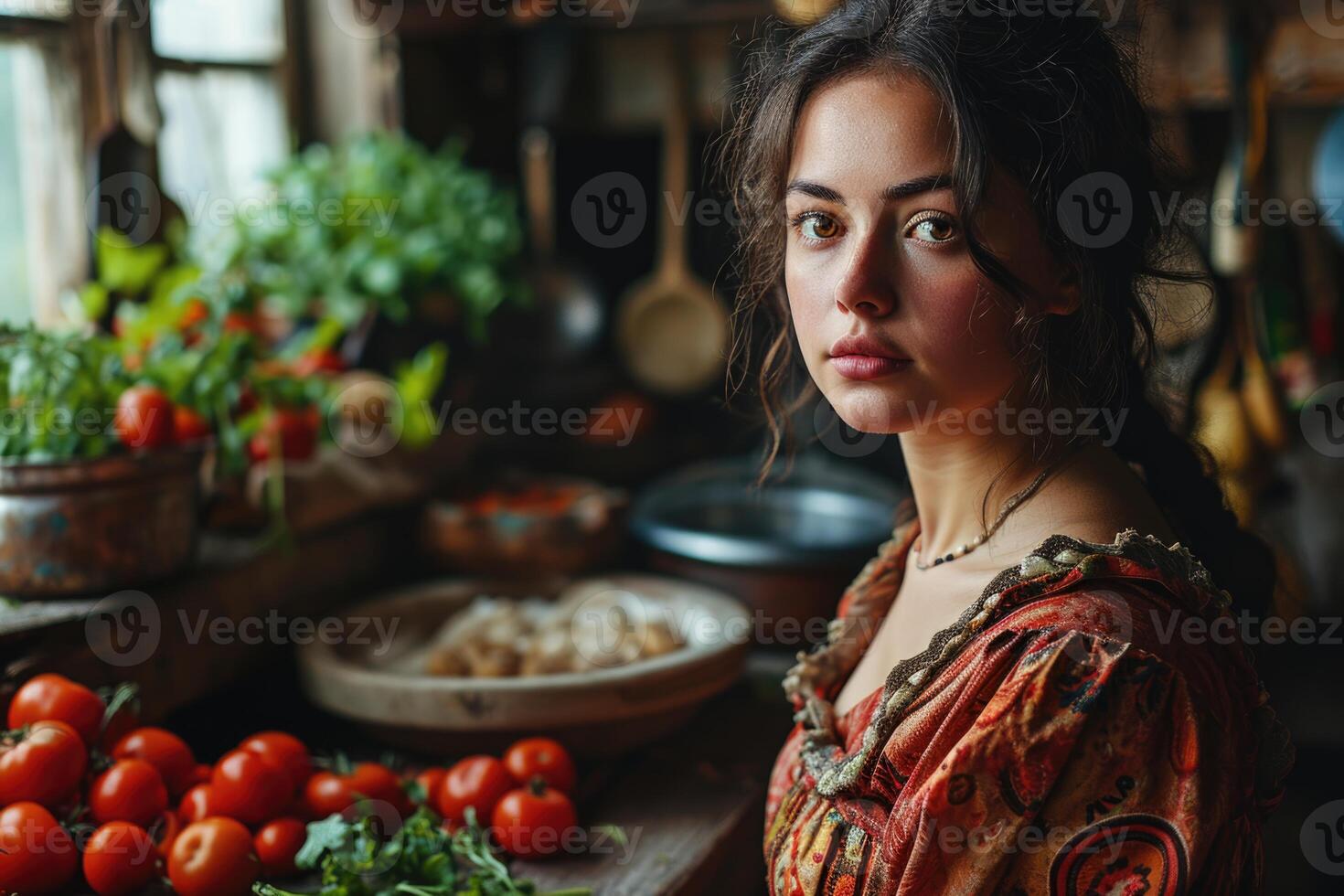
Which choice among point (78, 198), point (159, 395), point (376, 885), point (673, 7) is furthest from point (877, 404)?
point (673, 7)

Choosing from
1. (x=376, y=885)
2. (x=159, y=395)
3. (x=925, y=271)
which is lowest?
(x=376, y=885)


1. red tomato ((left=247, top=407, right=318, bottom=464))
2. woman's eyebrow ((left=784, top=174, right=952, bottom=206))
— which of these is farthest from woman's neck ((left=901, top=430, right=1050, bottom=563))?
red tomato ((left=247, top=407, right=318, bottom=464))

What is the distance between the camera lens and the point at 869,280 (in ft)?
2.85

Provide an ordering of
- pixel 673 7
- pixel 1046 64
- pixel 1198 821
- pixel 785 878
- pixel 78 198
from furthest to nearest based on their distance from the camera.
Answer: pixel 673 7
pixel 78 198
pixel 785 878
pixel 1046 64
pixel 1198 821

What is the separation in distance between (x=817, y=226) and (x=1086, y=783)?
1.57ft

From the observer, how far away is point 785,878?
0.97 m

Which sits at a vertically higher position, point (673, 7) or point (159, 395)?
point (673, 7)

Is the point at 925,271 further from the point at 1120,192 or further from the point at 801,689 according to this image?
the point at 801,689

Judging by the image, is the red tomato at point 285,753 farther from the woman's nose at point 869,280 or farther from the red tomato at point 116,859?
the woman's nose at point 869,280

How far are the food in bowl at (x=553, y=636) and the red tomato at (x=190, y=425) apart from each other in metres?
0.47

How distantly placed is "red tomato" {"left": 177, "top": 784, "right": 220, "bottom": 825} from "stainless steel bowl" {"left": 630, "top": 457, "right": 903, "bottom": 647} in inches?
29.7

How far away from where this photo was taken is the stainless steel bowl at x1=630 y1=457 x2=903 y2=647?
1801mm

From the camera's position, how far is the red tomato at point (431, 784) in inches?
55.5

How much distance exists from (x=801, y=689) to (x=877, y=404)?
14.3 inches
